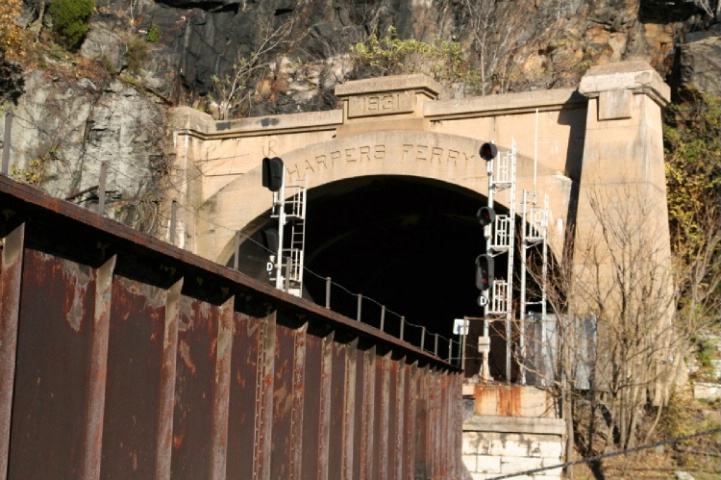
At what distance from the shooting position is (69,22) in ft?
140

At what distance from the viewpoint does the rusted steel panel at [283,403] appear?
1188cm

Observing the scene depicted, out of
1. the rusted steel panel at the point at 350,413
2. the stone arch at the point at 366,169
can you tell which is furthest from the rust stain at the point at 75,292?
the stone arch at the point at 366,169

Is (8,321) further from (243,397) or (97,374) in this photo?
(243,397)

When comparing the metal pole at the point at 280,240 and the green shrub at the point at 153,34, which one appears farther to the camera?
the green shrub at the point at 153,34

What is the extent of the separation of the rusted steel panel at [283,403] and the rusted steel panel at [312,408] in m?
0.62

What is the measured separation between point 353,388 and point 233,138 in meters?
26.0

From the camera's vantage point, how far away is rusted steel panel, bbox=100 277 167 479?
8.12m

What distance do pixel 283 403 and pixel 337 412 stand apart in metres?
2.41

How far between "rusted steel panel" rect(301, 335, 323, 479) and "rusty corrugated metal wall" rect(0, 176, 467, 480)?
22 mm

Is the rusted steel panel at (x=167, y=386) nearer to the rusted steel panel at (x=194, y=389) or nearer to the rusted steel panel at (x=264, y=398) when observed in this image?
the rusted steel panel at (x=194, y=389)

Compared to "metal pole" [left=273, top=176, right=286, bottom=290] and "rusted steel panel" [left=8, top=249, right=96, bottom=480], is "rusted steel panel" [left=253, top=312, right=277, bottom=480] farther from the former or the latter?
"metal pole" [left=273, top=176, right=286, bottom=290]

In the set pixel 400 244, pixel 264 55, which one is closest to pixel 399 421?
pixel 400 244

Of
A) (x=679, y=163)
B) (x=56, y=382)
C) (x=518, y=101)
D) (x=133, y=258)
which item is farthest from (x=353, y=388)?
(x=679, y=163)

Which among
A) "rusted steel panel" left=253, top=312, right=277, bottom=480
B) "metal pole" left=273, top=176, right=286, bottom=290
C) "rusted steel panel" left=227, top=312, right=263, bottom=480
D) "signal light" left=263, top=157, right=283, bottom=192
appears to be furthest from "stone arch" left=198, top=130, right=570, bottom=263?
"rusted steel panel" left=227, top=312, right=263, bottom=480
